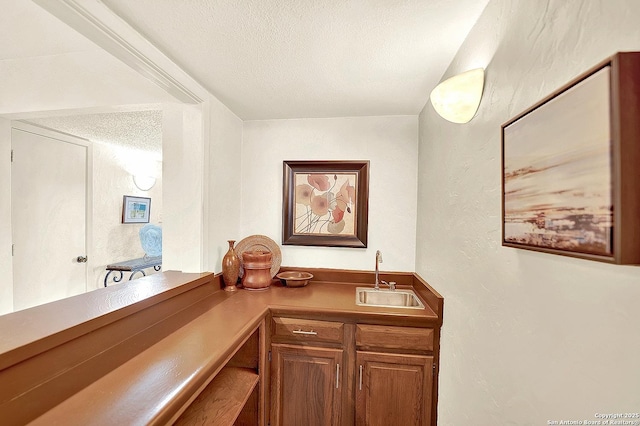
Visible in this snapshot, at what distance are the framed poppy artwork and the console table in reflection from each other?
209cm

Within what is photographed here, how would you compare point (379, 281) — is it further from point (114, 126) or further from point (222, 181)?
point (114, 126)

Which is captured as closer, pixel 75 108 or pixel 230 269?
pixel 75 108

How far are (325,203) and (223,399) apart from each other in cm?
143

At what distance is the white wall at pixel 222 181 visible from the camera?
1790 mm

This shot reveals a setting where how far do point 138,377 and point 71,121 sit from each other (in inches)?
99.0

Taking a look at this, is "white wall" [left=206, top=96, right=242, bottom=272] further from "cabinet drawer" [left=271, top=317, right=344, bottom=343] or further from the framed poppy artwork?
"cabinet drawer" [left=271, top=317, right=344, bottom=343]

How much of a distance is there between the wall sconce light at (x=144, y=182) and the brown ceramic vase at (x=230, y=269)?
262 centimetres

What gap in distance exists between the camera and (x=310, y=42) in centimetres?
122

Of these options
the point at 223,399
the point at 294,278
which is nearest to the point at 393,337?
the point at 294,278

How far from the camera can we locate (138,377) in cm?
87

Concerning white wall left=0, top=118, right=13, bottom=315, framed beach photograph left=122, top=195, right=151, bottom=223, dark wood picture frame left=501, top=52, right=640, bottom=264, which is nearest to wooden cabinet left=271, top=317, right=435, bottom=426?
dark wood picture frame left=501, top=52, right=640, bottom=264

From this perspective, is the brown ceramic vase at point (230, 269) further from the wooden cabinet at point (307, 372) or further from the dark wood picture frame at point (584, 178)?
the dark wood picture frame at point (584, 178)

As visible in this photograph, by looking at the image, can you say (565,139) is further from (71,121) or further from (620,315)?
(71,121)

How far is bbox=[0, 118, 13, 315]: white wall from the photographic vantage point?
1.86m
